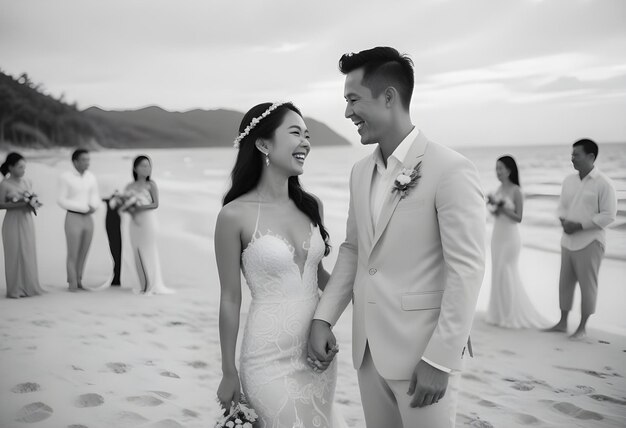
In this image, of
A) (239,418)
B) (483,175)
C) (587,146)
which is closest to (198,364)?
(239,418)

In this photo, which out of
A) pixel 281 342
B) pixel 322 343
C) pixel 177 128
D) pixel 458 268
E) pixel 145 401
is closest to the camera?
pixel 458 268

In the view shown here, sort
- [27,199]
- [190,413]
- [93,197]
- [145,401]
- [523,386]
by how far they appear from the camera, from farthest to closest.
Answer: [93,197], [27,199], [523,386], [145,401], [190,413]

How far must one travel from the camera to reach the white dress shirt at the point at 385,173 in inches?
68.2

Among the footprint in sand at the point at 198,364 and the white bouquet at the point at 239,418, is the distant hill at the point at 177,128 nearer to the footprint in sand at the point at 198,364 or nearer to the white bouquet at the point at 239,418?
the footprint in sand at the point at 198,364

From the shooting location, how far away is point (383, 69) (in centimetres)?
173

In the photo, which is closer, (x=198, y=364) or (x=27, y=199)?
(x=198, y=364)

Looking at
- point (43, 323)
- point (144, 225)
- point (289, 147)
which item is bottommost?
point (43, 323)

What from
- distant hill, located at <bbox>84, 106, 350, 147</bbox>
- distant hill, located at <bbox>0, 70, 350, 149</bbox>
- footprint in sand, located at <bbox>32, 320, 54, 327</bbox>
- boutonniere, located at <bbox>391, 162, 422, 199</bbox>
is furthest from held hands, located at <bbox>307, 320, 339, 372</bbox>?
distant hill, located at <bbox>84, 106, 350, 147</bbox>

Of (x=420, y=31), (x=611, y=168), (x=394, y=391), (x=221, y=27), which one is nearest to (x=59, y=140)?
(x=221, y=27)

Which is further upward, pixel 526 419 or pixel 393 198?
pixel 393 198

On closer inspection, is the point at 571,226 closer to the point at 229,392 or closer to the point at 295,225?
the point at 295,225

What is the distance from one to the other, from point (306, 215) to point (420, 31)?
19.0ft

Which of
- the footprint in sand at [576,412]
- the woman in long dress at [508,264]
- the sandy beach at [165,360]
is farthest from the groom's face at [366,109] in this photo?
the woman in long dress at [508,264]

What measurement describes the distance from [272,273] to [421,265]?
2.06 feet
